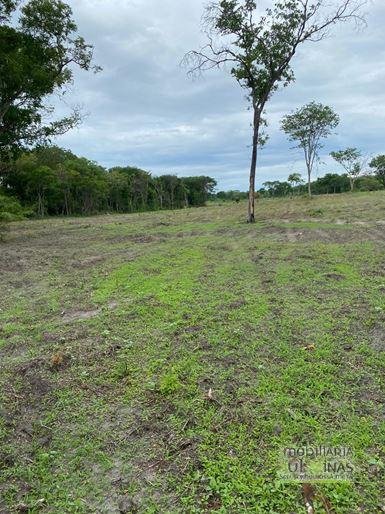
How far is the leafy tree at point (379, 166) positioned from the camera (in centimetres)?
5531

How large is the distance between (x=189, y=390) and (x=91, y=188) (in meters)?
41.1

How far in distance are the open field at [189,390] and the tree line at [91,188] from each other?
15.1m

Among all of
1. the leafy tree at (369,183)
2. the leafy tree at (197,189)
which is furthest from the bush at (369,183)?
the leafy tree at (197,189)

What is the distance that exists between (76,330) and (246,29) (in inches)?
512

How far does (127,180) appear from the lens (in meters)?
50.4

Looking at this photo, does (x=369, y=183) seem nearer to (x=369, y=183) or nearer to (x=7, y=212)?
(x=369, y=183)

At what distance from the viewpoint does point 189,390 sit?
2.93 m

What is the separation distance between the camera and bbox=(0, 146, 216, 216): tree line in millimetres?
34219

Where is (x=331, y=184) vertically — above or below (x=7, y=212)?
above

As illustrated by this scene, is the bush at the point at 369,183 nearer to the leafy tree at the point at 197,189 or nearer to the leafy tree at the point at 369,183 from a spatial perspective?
the leafy tree at the point at 369,183

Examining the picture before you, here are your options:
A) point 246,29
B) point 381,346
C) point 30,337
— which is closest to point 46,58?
point 246,29

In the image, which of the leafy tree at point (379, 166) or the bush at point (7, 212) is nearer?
the bush at point (7, 212)

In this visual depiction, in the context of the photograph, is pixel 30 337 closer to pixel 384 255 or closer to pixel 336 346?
pixel 336 346

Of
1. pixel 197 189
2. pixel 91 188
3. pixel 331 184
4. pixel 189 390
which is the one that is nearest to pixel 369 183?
pixel 331 184
